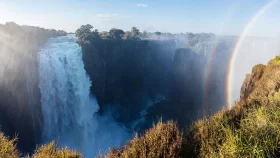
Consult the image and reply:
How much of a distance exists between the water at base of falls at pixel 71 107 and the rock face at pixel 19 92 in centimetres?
129

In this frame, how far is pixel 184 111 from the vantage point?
190ft

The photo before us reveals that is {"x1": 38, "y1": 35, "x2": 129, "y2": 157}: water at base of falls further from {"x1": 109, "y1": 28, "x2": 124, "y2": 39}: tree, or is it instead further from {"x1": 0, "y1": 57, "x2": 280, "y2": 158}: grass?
{"x1": 0, "y1": 57, "x2": 280, "y2": 158}: grass

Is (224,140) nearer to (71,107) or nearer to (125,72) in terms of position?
(71,107)

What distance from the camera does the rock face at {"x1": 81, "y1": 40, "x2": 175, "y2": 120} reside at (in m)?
56.3

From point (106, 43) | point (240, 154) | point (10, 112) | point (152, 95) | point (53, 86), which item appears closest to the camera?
point (240, 154)

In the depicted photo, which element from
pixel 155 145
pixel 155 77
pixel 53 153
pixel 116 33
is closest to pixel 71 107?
pixel 155 77

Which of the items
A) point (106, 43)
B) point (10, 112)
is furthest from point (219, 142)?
point (106, 43)

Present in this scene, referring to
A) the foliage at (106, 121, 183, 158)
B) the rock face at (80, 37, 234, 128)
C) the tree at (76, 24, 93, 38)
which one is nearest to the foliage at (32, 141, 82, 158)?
the foliage at (106, 121, 183, 158)

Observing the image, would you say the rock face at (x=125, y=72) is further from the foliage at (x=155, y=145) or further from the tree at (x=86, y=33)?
the foliage at (x=155, y=145)

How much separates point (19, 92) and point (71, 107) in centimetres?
992

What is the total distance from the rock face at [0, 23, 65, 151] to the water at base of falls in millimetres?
1288

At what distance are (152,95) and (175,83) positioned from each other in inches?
332

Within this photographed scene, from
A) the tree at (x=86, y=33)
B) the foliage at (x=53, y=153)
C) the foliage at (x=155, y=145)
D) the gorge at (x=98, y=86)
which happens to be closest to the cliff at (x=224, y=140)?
the foliage at (x=155, y=145)

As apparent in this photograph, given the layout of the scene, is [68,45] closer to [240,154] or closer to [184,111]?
[184,111]
